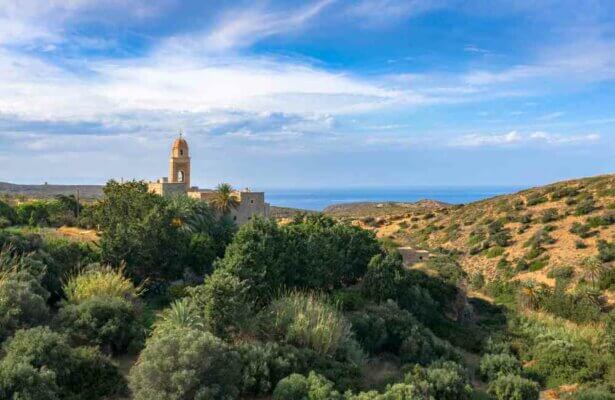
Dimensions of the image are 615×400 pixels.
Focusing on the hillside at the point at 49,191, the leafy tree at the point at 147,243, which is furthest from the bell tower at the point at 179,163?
the hillside at the point at 49,191

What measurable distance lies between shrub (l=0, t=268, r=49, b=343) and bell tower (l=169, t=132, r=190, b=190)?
23.1m

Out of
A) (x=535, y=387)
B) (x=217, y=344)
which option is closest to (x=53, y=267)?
(x=217, y=344)

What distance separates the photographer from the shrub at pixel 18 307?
45.7 feet

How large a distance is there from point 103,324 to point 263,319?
4.52m

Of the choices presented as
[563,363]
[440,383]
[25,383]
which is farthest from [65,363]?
[563,363]

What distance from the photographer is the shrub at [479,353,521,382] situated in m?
19.5

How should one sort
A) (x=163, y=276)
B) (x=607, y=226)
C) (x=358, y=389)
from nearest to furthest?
(x=358, y=389), (x=163, y=276), (x=607, y=226)

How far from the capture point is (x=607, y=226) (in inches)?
1690

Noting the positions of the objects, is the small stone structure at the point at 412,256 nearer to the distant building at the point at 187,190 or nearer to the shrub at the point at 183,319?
the distant building at the point at 187,190

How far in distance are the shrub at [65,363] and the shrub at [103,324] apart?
1.59 metres

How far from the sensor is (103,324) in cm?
1533

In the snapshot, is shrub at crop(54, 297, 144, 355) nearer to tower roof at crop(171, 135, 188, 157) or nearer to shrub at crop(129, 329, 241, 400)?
shrub at crop(129, 329, 241, 400)

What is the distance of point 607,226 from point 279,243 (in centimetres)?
3235

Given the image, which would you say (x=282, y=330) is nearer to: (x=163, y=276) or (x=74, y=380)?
(x=74, y=380)
